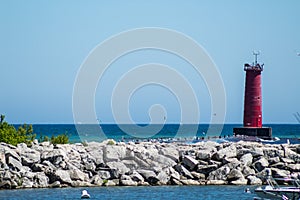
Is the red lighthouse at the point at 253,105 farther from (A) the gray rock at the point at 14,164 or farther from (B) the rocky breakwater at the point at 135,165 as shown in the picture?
(A) the gray rock at the point at 14,164

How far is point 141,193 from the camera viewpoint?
33.7 meters

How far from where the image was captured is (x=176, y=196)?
32906 mm

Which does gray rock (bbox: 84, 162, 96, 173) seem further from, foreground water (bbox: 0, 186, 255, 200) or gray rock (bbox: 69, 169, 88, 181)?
foreground water (bbox: 0, 186, 255, 200)

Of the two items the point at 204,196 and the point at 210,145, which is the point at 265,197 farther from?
the point at 210,145

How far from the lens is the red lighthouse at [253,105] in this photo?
56.5 m

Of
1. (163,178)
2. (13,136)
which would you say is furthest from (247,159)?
(13,136)

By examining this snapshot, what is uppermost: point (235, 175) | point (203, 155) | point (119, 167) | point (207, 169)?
point (203, 155)

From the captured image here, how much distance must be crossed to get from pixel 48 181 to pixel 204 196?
7.21 meters

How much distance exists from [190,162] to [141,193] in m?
4.26

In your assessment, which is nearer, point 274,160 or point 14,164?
point 14,164

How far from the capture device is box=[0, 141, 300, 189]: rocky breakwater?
1382 inches

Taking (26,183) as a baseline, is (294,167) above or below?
above

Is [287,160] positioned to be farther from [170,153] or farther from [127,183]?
[127,183]

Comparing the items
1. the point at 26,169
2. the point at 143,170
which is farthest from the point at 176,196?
the point at 26,169
